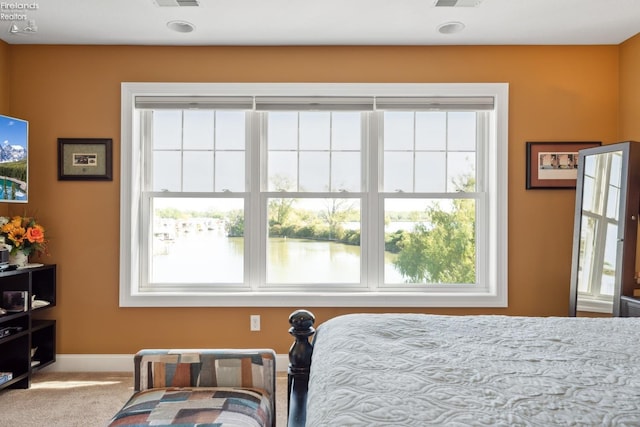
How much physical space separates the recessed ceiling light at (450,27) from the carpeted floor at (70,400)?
8.73 feet

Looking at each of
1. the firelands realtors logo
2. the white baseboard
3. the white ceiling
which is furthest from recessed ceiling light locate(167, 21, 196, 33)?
the white baseboard

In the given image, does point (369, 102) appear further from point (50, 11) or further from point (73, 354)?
point (73, 354)

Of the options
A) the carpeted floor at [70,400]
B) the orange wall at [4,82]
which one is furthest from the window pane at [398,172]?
the orange wall at [4,82]

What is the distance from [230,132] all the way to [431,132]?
5.02 ft

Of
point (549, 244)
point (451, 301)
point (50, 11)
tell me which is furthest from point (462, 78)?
point (50, 11)

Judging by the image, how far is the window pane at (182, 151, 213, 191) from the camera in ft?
11.4

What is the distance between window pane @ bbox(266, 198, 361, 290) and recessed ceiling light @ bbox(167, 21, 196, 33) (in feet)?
4.42

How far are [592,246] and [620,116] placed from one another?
1076 millimetres

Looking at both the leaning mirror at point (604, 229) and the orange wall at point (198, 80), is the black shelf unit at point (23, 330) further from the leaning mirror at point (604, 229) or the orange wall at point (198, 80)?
the leaning mirror at point (604, 229)

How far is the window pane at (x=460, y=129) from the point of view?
3.49 metres

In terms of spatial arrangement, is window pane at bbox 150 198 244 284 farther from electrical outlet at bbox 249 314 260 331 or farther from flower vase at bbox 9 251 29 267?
flower vase at bbox 9 251 29 267

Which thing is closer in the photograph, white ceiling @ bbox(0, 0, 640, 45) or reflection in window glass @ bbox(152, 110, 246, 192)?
white ceiling @ bbox(0, 0, 640, 45)

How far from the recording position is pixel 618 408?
0.94 metres

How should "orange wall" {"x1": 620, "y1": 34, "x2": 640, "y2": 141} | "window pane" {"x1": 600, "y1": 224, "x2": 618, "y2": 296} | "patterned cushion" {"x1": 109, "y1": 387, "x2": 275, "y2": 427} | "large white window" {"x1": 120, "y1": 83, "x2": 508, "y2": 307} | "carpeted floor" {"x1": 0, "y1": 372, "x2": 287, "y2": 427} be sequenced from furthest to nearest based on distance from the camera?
1. "large white window" {"x1": 120, "y1": 83, "x2": 508, "y2": 307}
2. "orange wall" {"x1": 620, "y1": 34, "x2": 640, "y2": 141}
3. "window pane" {"x1": 600, "y1": 224, "x2": 618, "y2": 296}
4. "carpeted floor" {"x1": 0, "y1": 372, "x2": 287, "y2": 427}
5. "patterned cushion" {"x1": 109, "y1": 387, "x2": 275, "y2": 427}
